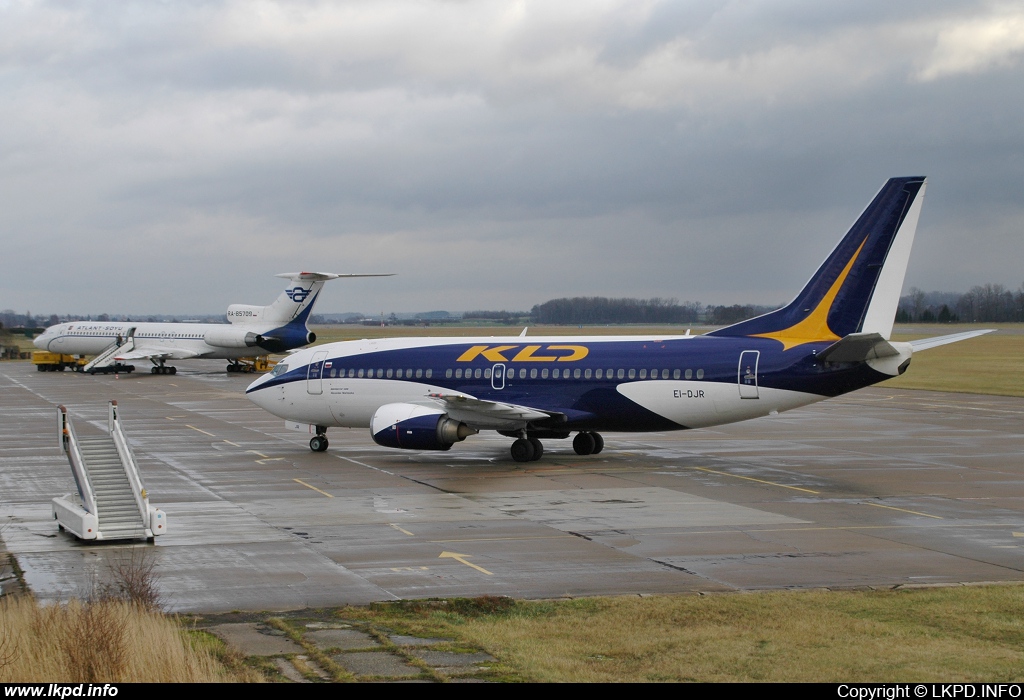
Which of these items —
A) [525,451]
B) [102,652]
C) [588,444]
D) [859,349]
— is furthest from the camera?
[588,444]

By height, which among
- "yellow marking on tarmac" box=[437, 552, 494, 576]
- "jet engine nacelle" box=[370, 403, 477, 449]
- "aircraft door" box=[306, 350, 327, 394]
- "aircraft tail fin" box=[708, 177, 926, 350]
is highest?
"aircraft tail fin" box=[708, 177, 926, 350]

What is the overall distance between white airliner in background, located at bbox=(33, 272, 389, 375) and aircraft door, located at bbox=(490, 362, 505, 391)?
143ft

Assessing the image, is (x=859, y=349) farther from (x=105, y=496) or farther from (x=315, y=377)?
(x=105, y=496)

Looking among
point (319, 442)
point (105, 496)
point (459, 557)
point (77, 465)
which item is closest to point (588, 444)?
point (319, 442)

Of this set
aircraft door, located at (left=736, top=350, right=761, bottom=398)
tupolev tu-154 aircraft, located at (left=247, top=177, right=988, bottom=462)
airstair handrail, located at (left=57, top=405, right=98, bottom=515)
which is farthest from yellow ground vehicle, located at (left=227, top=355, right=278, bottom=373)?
airstair handrail, located at (left=57, top=405, right=98, bottom=515)

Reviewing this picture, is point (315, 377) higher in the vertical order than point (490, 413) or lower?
higher

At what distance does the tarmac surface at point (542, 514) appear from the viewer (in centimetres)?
1797

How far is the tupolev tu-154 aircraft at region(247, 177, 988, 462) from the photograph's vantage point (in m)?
30.2

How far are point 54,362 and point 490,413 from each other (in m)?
70.7

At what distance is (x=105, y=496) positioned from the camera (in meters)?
22.3

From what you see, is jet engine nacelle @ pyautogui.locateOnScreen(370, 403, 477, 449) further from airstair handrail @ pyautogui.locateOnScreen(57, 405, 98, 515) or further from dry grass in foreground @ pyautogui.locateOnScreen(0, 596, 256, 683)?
dry grass in foreground @ pyautogui.locateOnScreen(0, 596, 256, 683)

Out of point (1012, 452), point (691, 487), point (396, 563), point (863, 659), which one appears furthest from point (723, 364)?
point (863, 659)

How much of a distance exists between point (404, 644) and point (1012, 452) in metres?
28.4
